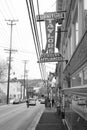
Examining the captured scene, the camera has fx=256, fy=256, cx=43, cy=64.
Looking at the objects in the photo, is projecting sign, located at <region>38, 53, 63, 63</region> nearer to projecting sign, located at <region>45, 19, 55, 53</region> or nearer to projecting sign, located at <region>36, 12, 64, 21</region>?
projecting sign, located at <region>45, 19, 55, 53</region>

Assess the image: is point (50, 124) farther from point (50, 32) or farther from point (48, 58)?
point (50, 32)

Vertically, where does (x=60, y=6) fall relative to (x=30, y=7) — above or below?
above

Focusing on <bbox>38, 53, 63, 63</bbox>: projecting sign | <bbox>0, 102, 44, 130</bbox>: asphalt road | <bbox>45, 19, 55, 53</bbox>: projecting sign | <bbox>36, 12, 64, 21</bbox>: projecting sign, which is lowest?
<bbox>0, 102, 44, 130</bbox>: asphalt road

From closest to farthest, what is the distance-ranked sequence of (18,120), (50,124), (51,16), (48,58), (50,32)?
(51,16), (50,32), (50,124), (48,58), (18,120)

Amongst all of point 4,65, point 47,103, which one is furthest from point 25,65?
point 47,103

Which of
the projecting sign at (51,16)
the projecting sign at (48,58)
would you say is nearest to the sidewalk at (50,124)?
the projecting sign at (48,58)

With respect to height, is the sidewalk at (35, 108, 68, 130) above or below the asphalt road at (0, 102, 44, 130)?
above

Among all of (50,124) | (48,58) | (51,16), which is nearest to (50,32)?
(51,16)

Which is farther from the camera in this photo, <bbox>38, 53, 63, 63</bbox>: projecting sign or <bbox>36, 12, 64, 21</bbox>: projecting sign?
<bbox>38, 53, 63, 63</bbox>: projecting sign

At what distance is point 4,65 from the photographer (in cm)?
6788

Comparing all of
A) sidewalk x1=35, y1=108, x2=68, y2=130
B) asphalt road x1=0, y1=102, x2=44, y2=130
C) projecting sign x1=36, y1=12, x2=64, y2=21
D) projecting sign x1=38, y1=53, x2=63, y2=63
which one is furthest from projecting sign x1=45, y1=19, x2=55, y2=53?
asphalt road x1=0, y1=102, x2=44, y2=130

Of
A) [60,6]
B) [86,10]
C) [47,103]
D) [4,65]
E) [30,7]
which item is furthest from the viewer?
[4,65]

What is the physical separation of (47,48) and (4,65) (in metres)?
53.2

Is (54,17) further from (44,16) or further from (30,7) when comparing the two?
(30,7)
